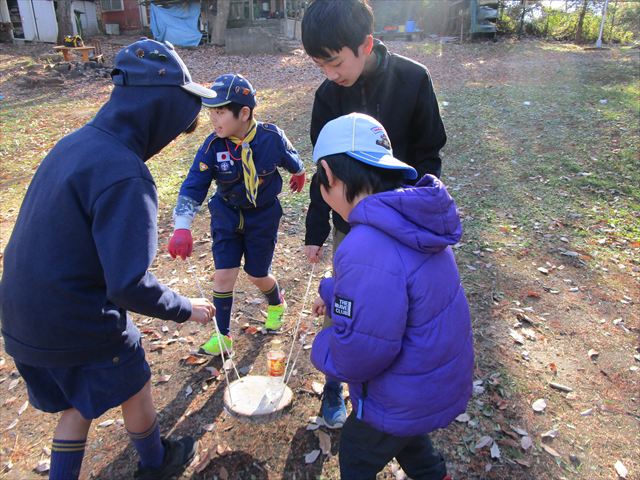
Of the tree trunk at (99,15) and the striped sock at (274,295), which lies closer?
the striped sock at (274,295)

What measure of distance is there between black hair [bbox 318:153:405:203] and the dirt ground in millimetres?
1710

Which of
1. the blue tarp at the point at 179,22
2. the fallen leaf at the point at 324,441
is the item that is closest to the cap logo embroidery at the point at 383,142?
the fallen leaf at the point at 324,441

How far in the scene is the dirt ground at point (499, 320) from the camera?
2949 mm

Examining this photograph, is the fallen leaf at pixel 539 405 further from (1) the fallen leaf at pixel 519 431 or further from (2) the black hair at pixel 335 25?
(2) the black hair at pixel 335 25

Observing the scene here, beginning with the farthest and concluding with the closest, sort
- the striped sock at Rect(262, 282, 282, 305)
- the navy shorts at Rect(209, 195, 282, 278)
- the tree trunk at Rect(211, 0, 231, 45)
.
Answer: the tree trunk at Rect(211, 0, 231, 45) < the striped sock at Rect(262, 282, 282, 305) < the navy shorts at Rect(209, 195, 282, 278)

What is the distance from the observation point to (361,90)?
267 cm

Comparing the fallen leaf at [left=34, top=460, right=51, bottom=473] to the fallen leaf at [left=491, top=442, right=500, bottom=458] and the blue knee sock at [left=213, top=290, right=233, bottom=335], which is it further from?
the fallen leaf at [left=491, top=442, right=500, bottom=458]

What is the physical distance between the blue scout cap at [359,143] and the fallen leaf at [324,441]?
190 centimetres

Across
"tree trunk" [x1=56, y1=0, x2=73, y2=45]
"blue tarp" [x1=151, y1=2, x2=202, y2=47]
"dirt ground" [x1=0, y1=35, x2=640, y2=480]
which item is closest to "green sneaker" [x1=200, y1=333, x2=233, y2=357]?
"dirt ground" [x1=0, y1=35, x2=640, y2=480]

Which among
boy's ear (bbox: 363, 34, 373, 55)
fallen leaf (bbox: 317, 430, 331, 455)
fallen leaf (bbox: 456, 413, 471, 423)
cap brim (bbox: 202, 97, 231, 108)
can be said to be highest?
boy's ear (bbox: 363, 34, 373, 55)

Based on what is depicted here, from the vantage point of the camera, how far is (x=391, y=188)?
77.1 inches

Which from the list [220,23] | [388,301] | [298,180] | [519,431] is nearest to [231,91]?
[298,180]

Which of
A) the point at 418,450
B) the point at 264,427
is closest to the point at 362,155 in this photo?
the point at 418,450

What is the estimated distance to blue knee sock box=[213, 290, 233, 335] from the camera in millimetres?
3615
